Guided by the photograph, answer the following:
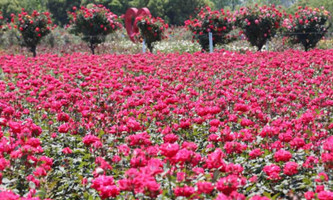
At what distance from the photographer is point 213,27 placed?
1700cm

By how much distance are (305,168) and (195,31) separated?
1499 cm

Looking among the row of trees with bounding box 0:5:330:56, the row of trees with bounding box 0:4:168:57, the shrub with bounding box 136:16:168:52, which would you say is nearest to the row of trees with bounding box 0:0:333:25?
the row of trees with bounding box 0:4:168:57

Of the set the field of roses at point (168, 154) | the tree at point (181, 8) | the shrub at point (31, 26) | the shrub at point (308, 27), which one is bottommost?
the field of roses at point (168, 154)

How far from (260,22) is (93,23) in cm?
777

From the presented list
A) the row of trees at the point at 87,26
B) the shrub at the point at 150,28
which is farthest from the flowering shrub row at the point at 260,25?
the row of trees at the point at 87,26

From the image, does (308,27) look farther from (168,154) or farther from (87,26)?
(168,154)

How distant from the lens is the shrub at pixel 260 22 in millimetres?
16031

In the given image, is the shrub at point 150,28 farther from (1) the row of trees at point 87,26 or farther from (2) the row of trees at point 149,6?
(2) the row of trees at point 149,6

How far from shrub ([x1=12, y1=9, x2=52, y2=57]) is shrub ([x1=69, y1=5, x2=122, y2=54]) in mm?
1597

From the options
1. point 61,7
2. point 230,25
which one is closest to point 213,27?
point 230,25

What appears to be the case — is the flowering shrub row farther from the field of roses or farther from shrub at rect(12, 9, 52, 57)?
the field of roses

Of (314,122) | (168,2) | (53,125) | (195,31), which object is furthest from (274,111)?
(168,2)

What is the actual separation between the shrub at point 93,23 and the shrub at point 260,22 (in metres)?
6.42

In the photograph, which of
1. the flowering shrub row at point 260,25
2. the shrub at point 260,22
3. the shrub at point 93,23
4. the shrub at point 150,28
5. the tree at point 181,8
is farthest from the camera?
the tree at point 181,8
